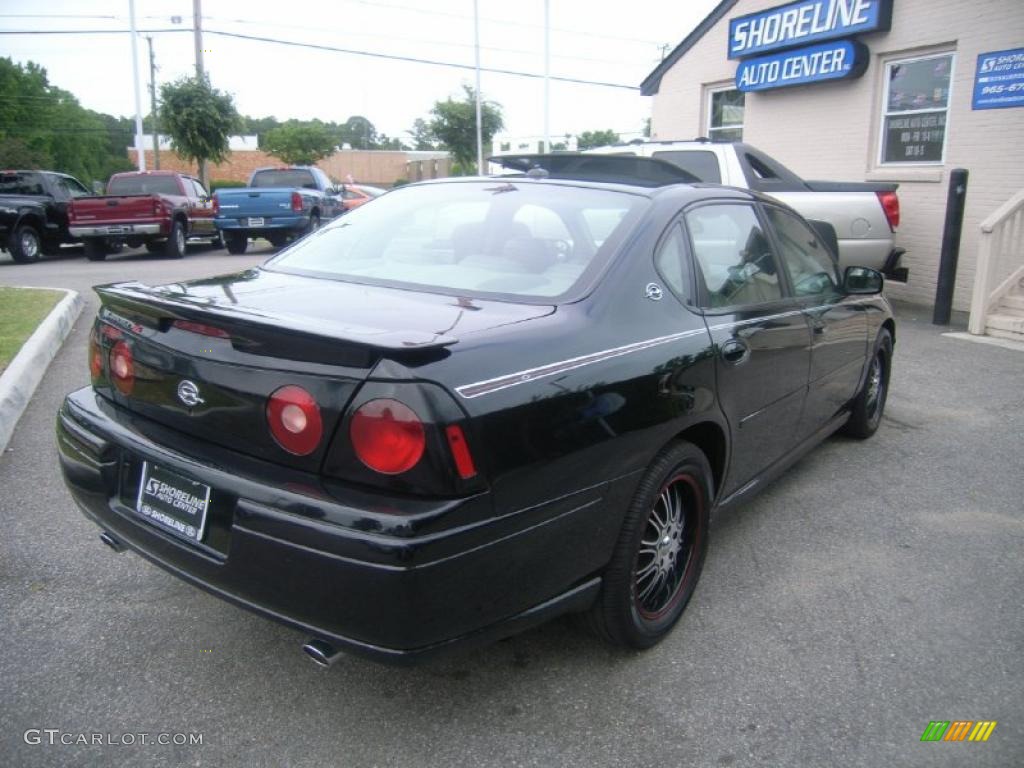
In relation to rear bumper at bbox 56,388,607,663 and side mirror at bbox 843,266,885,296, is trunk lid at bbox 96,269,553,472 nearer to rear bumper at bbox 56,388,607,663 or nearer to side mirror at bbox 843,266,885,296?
rear bumper at bbox 56,388,607,663

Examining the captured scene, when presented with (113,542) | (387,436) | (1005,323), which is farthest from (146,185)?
(387,436)

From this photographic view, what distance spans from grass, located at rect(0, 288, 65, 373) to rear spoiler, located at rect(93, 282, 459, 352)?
3.70 m

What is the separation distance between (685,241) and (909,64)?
30.5 feet

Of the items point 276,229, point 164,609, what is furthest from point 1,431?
point 276,229

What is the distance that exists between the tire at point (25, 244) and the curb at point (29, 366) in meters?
8.08

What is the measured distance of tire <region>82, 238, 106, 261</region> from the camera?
50.6ft

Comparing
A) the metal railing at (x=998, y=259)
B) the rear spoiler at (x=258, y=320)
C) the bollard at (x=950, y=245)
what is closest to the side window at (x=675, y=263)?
the rear spoiler at (x=258, y=320)

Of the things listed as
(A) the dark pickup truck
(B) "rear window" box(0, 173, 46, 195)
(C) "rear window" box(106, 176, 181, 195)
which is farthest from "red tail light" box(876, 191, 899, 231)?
(B) "rear window" box(0, 173, 46, 195)

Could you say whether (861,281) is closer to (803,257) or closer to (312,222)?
(803,257)

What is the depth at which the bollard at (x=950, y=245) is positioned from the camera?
353 inches

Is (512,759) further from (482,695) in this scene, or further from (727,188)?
(727,188)

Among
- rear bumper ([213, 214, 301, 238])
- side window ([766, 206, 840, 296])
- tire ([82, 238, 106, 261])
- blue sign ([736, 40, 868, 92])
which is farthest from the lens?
rear bumper ([213, 214, 301, 238])

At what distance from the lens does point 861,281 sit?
4.41 m

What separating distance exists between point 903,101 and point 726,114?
3.61m
